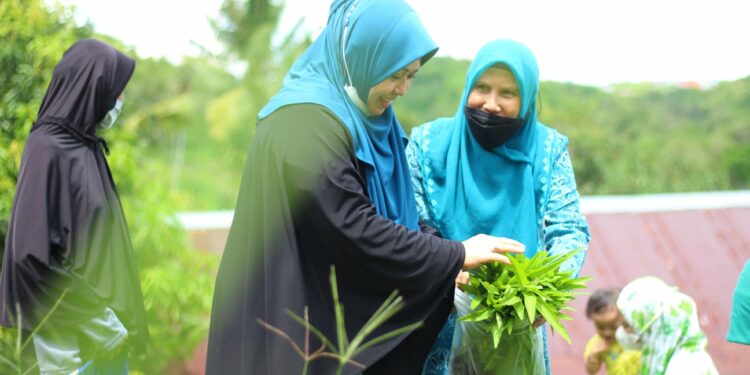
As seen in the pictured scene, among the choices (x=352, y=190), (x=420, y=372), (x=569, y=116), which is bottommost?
(x=569, y=116)

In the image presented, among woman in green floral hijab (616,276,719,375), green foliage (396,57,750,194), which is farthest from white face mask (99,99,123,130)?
green foliage (396,57,750,194)

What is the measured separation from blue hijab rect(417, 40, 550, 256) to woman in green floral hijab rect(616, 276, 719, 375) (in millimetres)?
825

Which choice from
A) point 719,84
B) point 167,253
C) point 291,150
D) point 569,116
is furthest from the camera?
point 719,84

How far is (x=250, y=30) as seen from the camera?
20.6 m

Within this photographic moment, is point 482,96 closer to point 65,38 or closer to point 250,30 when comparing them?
point 65,38

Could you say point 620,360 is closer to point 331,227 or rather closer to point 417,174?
point 417,174

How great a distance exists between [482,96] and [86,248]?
1.34 metres

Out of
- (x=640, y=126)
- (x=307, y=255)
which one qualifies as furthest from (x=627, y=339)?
(x=640, y=126)

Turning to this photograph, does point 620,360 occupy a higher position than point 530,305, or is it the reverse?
point 530,305

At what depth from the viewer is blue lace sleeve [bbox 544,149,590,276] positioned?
2.87m

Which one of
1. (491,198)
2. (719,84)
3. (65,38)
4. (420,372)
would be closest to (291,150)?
(420,372)

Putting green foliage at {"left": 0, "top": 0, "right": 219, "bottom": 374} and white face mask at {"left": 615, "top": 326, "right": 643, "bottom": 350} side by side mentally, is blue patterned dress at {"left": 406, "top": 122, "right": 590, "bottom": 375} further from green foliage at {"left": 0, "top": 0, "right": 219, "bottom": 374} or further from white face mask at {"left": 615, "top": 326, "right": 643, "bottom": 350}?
green foliage at {"left": 0, "top": 0, "right": 219, "bottom": 374}

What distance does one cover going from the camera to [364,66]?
2.43 m

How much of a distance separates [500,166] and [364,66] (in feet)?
2.56
